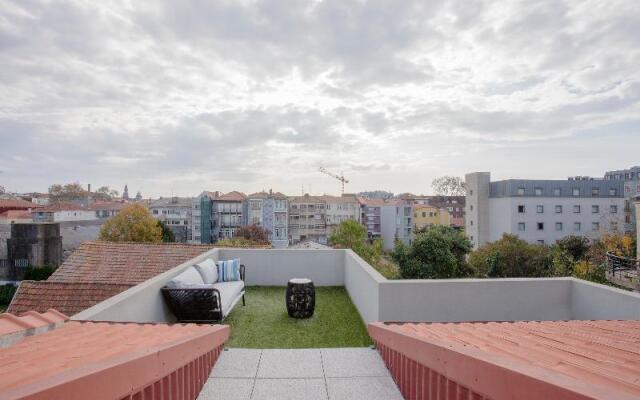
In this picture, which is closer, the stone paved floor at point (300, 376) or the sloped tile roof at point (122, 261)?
the stone paved floor at point (300, 376)

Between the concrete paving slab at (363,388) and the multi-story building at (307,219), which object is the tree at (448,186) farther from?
the concrete paving slab at (363,388)

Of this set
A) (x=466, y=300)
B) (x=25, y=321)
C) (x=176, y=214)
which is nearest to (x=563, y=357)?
(x=466, y=300)

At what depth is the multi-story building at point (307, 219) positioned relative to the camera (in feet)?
199

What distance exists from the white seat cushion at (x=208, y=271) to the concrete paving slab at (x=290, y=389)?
3495mm

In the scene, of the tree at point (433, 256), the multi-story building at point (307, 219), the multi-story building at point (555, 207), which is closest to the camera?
the tree at point (433, 256)

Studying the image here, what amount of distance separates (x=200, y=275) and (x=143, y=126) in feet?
44.2

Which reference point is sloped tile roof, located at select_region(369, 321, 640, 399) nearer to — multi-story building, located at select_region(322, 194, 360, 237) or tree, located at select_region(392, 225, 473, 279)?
tree, located at select_region(392, 225, 473, 279)

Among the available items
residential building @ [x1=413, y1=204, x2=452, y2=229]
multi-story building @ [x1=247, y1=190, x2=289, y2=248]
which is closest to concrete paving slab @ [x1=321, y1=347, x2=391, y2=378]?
multi-story building @ [x1=247, y1=190, x2=289, y2=248]

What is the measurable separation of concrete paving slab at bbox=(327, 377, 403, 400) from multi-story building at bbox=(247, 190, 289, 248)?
54.3m

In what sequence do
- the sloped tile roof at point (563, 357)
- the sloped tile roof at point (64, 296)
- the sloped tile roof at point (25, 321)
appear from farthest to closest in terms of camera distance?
the sloped tile roof at point (64, 296), the sloped tile roof at point (25, 321), the sloped tile roof at point (563, 357)

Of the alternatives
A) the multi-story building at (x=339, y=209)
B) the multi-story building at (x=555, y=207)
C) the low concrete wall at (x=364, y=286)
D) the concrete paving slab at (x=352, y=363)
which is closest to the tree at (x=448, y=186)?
the multi-story building at (x=339, y=209)

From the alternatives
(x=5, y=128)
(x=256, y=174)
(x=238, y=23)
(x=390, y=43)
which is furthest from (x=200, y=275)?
(x=256, y=174)

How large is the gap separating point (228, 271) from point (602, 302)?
18.8ft

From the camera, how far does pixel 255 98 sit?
14.6 meters
